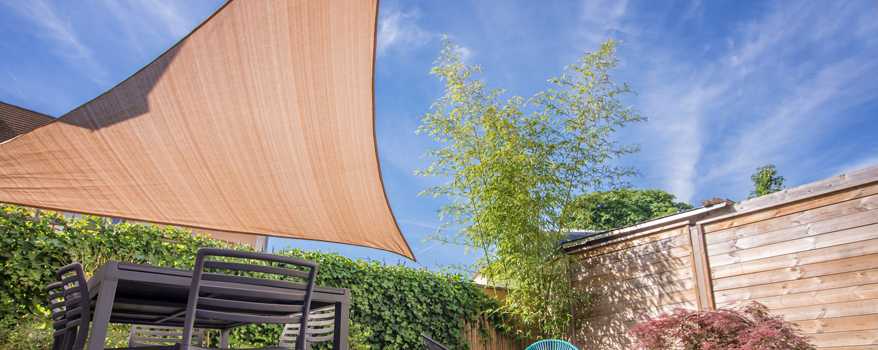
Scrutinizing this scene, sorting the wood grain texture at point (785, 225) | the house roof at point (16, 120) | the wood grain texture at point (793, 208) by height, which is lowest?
the wood grain texture at point (785, 225)

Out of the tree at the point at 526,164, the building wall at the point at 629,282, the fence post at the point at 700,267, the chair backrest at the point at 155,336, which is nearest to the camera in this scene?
the chair backrest at the point at 155,336

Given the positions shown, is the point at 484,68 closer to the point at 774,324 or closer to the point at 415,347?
the point at 415,347

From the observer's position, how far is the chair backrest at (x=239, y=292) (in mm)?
1342

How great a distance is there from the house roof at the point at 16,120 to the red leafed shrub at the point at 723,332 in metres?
8.50

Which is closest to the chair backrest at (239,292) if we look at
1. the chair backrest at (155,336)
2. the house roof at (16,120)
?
the chair backrest at (155,336)

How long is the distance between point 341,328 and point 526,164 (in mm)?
3549

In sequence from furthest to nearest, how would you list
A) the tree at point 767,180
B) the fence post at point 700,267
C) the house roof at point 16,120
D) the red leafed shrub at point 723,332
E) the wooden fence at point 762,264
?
the tree at point 767,180
the house roof at point 16,120
the fence post at point 700,267
the wooden fence at point 762,264
the red leafed shrub at point 723,332

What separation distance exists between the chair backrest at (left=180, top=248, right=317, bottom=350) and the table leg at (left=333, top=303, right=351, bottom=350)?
1.51 feet

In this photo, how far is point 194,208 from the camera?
118 inches

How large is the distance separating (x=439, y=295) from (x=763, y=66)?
15896 mm

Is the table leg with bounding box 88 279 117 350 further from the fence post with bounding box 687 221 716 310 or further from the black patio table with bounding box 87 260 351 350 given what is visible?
the fence post with bounding box 687 221 716 310

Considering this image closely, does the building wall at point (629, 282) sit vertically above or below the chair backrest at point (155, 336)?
above

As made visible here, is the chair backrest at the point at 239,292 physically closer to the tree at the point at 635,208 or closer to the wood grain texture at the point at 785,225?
the wood grain texture at the point at 785,225

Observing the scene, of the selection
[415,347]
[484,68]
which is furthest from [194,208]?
[484,68]
